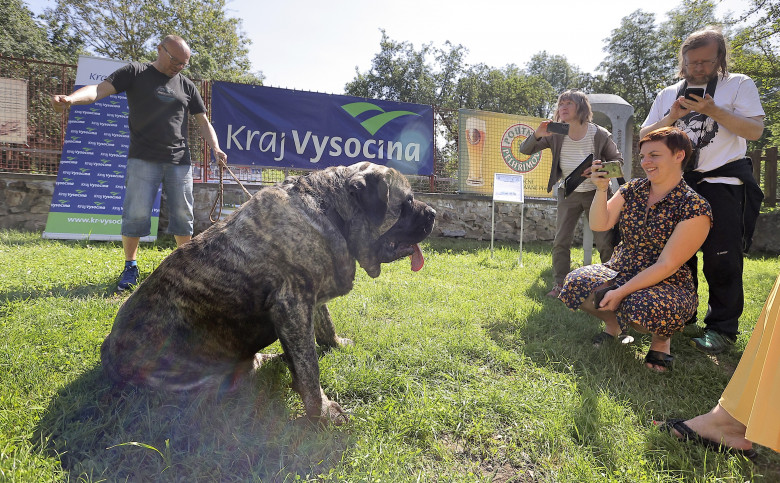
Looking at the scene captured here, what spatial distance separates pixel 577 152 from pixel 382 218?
9.73 feet

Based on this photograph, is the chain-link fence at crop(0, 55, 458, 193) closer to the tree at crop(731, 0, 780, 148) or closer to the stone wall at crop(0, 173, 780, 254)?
the stone wall at crop(0, 173, 780, 254)

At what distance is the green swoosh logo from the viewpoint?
784 centimetres

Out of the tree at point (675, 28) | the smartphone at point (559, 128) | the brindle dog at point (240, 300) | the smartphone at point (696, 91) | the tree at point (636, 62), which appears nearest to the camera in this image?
the brindle dog at point (240, 300)

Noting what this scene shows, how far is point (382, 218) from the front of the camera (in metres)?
2.18

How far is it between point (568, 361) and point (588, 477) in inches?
44.3

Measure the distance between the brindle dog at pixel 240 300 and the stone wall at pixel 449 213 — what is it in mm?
5473

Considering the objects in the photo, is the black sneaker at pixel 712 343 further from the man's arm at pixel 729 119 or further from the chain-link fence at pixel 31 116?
the chain-link fence at pixel 31 116

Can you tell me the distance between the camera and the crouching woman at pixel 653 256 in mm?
2441

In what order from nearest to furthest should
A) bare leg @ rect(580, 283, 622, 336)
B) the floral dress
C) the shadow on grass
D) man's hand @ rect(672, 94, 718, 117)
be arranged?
the shadow on grass, the floral dress, man's hand @ rect(672, 94, 718, 117), bare leg @ rect(580, 283, 622, 336)

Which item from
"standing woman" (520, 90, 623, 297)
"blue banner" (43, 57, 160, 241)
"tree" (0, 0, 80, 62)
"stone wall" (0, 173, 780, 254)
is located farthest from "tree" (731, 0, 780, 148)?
"tree" (0, 0, 80, 62)

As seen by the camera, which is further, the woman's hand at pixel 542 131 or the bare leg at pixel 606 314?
the woman's hand at pixel 542 131

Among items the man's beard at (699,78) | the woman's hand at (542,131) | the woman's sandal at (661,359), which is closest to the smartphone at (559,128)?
the woman's hand at (542,131)

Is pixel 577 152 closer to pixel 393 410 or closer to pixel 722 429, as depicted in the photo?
pixel 722 429

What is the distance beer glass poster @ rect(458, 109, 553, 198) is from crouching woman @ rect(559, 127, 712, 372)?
5661 mm
